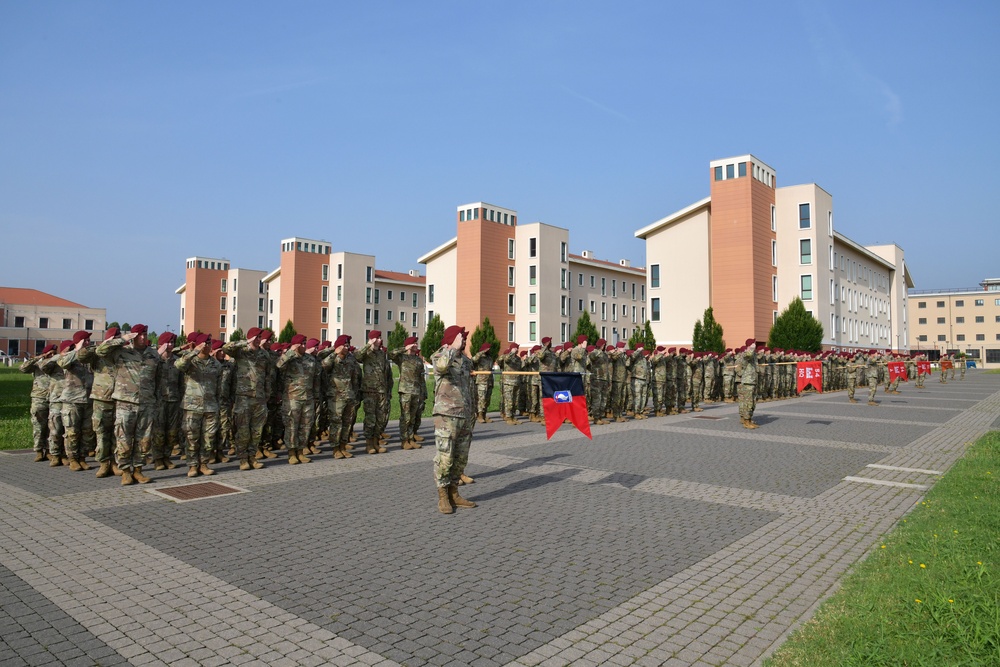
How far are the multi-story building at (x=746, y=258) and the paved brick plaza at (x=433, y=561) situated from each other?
41.8 metres

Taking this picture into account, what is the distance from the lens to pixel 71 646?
4.19 m

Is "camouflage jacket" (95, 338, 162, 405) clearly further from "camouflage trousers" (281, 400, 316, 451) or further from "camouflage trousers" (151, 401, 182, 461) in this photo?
"camouflage trousers" (281, 400, 316, 451)

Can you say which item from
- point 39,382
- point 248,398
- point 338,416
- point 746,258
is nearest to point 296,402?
point 248,398

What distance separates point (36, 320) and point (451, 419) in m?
125

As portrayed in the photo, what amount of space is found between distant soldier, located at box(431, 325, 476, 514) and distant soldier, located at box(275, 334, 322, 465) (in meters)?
4.26

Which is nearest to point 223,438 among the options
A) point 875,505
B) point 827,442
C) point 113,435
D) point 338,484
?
point 113,435

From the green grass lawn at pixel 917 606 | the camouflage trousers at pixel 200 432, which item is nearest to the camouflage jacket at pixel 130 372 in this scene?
the camouflage trousers at pixel 200 432

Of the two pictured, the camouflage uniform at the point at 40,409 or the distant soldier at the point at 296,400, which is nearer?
the distant soldier at the point at 296,400

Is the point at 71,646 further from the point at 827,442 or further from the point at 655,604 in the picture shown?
the point at 827,442

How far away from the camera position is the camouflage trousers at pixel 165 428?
10836 mm

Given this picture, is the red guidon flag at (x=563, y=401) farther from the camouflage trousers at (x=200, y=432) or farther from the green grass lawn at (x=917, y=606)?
the camouflage trousers at (x=200, y=432)

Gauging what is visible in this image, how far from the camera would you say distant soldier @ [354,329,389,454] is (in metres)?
12.8

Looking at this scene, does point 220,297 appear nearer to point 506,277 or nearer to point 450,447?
point 506,277

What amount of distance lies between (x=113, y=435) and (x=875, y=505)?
10885mm
